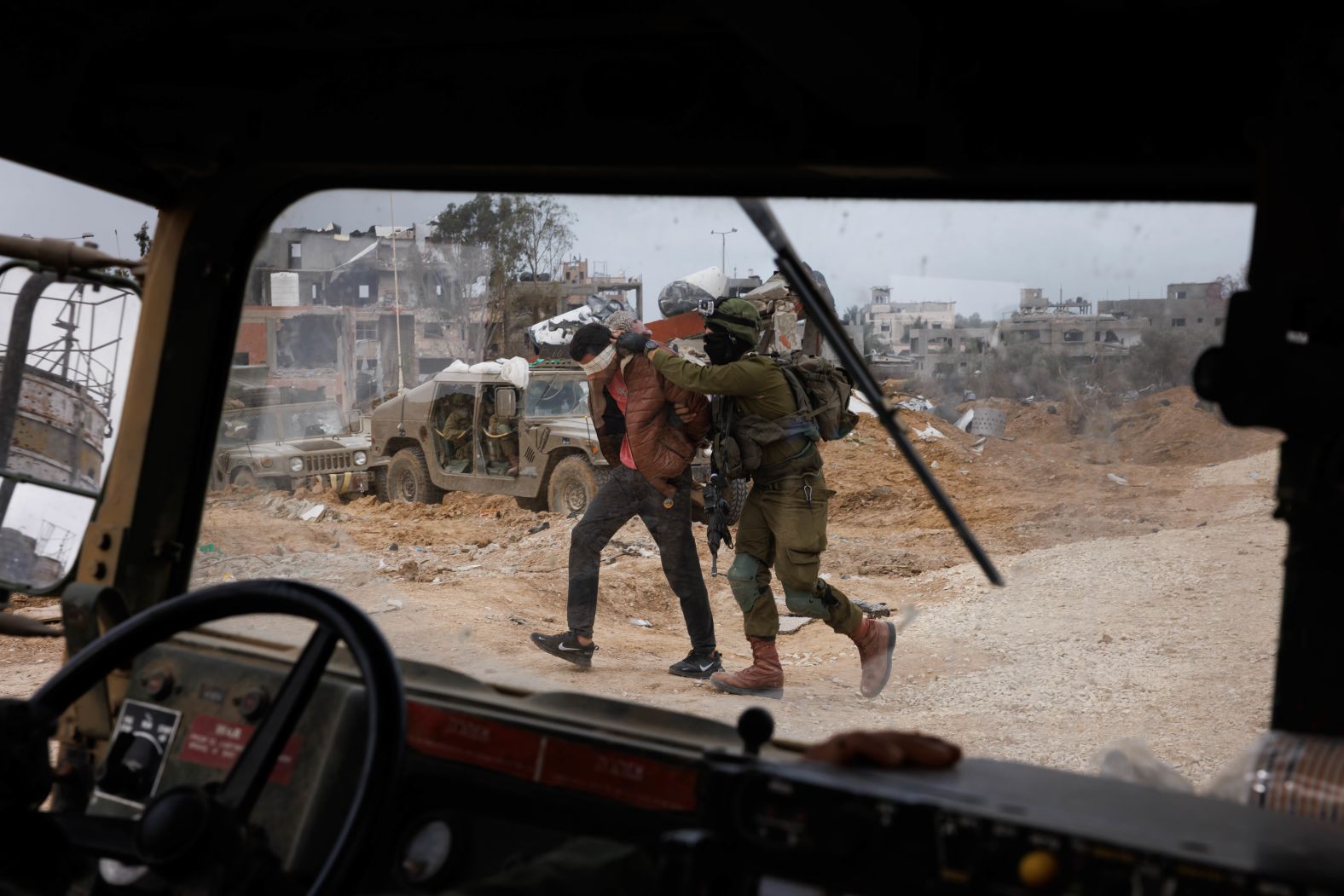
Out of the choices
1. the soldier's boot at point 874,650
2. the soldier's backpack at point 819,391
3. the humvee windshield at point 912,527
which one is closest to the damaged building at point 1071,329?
the humvee windshield at point 912,527

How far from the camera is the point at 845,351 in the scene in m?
1.78

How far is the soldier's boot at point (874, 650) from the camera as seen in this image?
20.2 ft

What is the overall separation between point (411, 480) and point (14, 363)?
994 cm

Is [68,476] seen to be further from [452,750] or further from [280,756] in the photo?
[452,750]

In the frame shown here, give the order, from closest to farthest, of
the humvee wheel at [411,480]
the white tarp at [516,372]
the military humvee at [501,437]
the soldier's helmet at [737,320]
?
1. the soldier's helmet at [737,320]
2. the white tarp at [516,372]
3. the military humvee at [501,437]
4. the humvee wheel at [411,480]

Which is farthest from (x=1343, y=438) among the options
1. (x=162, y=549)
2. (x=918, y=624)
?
(x=918, y=624)

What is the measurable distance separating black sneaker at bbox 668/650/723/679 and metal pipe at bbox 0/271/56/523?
4.72 metres

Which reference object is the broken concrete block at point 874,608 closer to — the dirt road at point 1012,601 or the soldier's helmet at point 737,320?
the dirt road at point 1012,601

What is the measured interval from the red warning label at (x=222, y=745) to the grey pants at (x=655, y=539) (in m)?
4.89

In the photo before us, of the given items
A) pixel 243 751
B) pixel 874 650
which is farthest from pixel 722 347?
pixel 243 751

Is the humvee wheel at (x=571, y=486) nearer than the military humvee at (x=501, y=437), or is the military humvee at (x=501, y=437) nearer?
the military humvee at (x=501, y=437)

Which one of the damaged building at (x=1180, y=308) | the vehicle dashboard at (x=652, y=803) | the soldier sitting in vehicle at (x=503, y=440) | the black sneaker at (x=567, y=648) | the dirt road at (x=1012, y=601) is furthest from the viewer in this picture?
the soldier sitting in vehicle at (x=503, y=440)

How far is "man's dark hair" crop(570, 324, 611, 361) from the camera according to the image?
6.80m

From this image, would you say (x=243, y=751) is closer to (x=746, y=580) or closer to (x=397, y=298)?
(x=397, y=298)
